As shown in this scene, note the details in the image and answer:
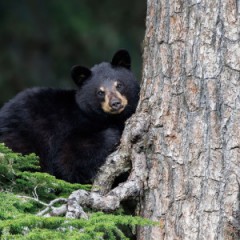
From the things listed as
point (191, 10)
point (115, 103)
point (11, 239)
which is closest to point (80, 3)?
point (115, 103)

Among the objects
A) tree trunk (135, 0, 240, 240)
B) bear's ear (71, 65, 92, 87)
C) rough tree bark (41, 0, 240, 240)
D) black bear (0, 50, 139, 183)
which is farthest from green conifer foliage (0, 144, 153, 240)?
bear's ear (71, 65, 92, 87)

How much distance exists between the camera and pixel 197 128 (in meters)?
4.79

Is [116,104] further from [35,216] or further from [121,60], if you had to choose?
[35,216]

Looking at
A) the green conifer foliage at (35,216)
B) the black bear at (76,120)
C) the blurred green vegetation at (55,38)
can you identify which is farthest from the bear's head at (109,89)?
the blurred green vegetation at (55,38)

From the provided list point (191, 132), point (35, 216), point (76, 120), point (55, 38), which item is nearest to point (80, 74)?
point (76, 120)

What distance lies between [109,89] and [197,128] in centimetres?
174

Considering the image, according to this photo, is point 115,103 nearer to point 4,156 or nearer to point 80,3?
point 4,156

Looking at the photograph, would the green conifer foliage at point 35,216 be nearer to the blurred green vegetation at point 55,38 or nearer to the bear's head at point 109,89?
the bear's head at point 109,89

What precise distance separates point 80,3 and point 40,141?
27.9ft

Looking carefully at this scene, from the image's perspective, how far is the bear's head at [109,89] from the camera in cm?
625

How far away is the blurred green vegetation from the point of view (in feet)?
46.0

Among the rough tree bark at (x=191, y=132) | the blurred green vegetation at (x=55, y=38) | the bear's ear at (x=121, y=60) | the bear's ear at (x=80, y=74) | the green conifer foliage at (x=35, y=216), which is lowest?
the green conifer foliage at (x=35, y=216)

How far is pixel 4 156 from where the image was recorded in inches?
194

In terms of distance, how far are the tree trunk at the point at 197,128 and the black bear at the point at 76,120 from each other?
1.03 meters
